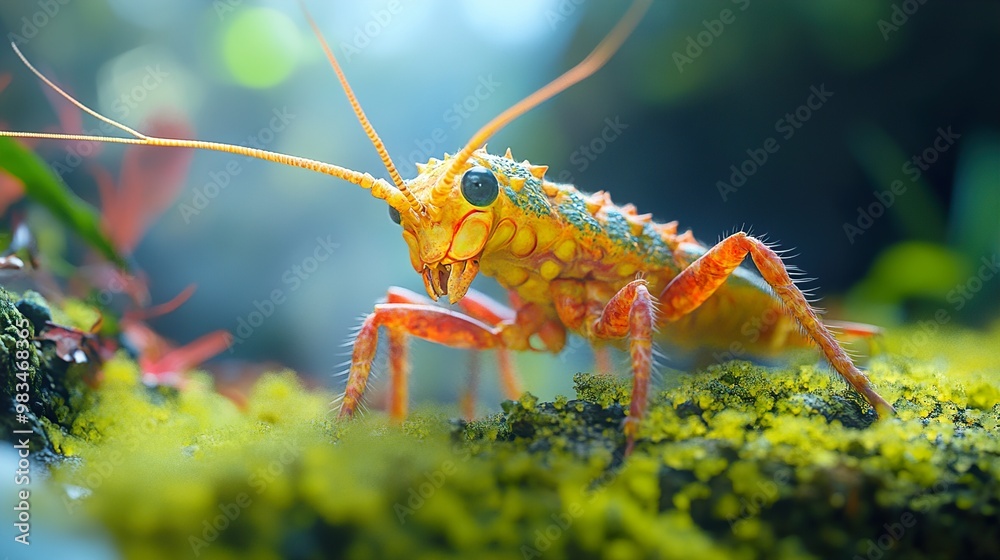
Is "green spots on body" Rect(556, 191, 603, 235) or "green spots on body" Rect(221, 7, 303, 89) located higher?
"green spots on body" Rect(221, 7, 303, 89)

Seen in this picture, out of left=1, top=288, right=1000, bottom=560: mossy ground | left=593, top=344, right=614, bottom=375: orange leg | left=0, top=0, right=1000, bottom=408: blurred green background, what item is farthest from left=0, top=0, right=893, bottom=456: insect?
left=0, top=0, right=1000, bottom=408: blurred green background

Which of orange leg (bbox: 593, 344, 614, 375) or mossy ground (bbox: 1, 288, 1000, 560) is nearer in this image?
mossy ground (bbox: 1, 288, 1000, 560)

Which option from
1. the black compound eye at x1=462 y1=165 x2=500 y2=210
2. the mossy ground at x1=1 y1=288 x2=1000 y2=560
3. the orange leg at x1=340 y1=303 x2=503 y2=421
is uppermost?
the black compound eye at x1=462 y1=165 x2=500 y2=210

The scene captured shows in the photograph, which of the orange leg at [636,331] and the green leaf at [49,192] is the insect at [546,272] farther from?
the green leaf at [49,192]

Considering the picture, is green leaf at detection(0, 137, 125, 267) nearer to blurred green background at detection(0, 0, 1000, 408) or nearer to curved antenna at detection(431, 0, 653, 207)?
curved antenna at detection(431, 0, 653, 207)

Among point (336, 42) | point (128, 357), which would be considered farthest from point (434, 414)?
point (336, 42)

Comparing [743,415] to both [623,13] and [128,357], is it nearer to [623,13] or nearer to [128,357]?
[128,357]

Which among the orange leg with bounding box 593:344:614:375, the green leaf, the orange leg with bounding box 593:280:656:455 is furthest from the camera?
the orange leg with bounding box 593:344:614:375
